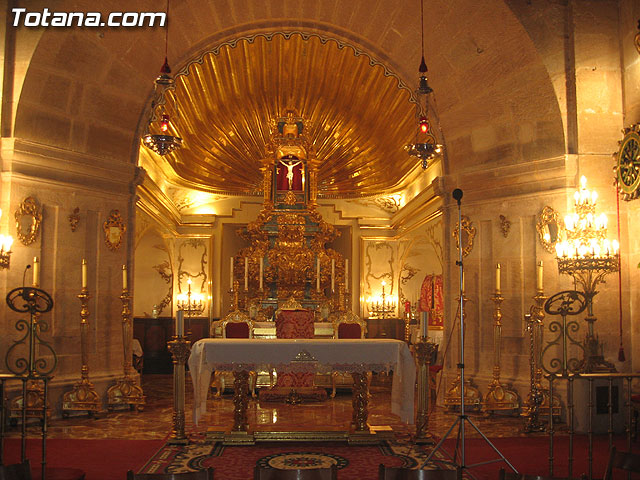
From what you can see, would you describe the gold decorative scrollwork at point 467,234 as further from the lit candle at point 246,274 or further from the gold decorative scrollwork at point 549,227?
the lit candle at point 246,274

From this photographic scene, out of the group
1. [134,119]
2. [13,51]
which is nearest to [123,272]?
[134,119]

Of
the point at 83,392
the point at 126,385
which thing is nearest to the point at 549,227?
the point at 126,385

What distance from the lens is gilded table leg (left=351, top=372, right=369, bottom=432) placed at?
23.0 ft

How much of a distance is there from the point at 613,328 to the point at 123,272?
6411mm

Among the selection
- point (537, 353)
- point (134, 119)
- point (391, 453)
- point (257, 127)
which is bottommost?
point (391, 453)

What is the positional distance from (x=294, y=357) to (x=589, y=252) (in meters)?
3.39

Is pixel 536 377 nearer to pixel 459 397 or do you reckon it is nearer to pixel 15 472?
pixel 459 397

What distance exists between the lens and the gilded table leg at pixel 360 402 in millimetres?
7012

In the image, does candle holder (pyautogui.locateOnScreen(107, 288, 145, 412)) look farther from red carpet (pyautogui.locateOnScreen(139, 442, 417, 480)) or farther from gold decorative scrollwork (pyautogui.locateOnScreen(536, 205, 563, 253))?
gold decorative scrollwork (pyautogui.locateOnScreen(536, 205, 563, 253))

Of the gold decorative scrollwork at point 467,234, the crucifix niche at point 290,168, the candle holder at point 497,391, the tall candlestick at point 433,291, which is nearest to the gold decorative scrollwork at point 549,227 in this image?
the candle holder at point 497,391

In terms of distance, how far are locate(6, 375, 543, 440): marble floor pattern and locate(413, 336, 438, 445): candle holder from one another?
52 centimetres

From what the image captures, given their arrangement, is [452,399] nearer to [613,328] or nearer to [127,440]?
[613,328]

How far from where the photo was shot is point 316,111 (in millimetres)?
14227

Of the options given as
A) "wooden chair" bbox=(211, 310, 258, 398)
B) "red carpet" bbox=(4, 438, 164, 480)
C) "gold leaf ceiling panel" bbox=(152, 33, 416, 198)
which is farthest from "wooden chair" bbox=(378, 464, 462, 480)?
"gold leaf ceiling panel" bbox=(152, 33, 416, 198)
